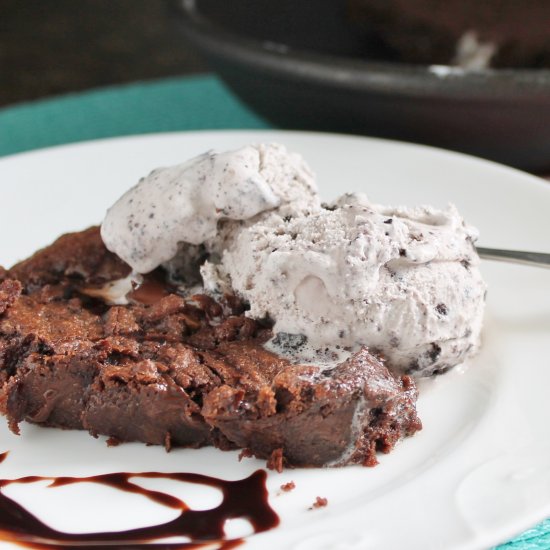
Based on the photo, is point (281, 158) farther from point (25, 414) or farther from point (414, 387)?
point (25, 414)

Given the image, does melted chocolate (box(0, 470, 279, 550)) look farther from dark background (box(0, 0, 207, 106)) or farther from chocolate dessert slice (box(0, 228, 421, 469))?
dark background (box(0, 0, 207, 106))

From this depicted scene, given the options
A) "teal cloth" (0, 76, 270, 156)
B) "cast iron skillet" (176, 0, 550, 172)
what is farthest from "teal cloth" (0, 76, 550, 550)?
"cast iron skillet" (176, 0, 550, 172)

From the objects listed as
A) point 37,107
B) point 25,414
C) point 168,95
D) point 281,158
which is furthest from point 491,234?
point 37,107

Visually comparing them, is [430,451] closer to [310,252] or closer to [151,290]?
[310,252]

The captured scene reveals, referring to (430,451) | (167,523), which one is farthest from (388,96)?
(167,523)

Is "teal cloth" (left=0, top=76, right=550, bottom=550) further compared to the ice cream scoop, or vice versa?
"teal cloth" (left=0, top=76, right=550, bottom=550)

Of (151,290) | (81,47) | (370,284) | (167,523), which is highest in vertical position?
(370,284)

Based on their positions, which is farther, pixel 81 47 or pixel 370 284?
pixel 81 47
